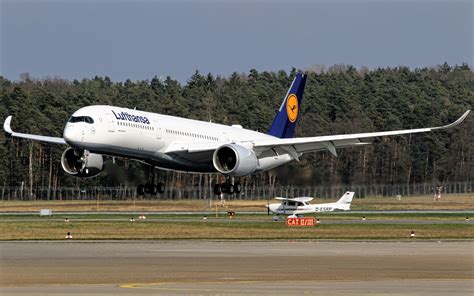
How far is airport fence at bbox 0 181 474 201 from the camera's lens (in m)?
78.3

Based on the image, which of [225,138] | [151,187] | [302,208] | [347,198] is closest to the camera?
[151,187]

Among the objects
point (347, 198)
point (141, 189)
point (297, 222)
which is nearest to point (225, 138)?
point (141, 189)

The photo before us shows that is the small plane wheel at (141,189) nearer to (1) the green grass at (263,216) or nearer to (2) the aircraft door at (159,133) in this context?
(2) the aircraft door at (159,133)

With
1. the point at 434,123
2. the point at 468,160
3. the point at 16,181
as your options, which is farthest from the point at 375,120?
the point at 16,181

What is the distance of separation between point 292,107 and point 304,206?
24.0ft

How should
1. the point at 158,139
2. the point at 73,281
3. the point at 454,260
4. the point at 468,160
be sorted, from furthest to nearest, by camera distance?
the point at 468,160, the point at 158,139, the point at 454,260, the point at 73,281

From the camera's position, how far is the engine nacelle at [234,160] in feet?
197

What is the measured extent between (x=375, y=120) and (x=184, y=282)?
357 ft

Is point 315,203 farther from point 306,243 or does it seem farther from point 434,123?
point 434,123

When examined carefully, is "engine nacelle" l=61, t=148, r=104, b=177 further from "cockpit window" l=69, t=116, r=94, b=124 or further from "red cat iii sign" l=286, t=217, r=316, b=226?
"red cat iii sign" l=286, t=217, r=316, b=226

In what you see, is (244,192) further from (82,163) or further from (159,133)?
(159,133)

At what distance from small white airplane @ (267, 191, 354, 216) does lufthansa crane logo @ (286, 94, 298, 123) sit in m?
6.25

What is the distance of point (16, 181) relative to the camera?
372 feet

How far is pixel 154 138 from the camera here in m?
58.4
